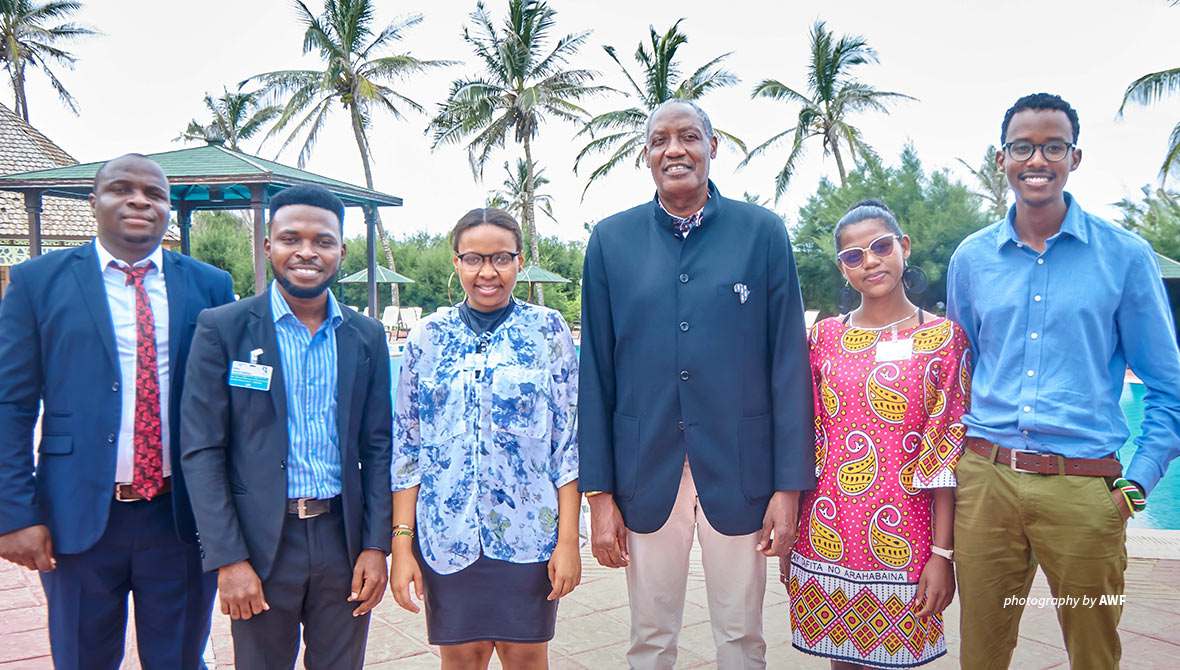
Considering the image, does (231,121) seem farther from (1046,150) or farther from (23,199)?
(1046,150)

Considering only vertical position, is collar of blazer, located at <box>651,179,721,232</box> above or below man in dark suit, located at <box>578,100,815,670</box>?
above

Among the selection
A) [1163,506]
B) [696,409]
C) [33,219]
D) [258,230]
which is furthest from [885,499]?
[33,219]

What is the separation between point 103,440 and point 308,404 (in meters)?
0.73

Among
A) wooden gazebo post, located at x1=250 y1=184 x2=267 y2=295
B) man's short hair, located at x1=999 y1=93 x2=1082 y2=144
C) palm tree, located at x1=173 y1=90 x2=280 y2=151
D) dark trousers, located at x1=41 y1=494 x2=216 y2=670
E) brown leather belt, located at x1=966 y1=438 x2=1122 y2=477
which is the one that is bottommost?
dark trousers, located at x1=41 y1=494 x2=216 y2=670

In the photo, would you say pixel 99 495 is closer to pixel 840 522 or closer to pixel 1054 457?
pixel 840 522

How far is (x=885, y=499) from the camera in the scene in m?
2.60

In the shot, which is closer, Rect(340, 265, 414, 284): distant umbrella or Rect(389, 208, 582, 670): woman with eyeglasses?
Rect(389, 208, 582, 670): woman with eyeglasses

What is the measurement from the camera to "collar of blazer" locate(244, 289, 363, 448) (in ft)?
8.04

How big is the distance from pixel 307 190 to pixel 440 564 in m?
1.27

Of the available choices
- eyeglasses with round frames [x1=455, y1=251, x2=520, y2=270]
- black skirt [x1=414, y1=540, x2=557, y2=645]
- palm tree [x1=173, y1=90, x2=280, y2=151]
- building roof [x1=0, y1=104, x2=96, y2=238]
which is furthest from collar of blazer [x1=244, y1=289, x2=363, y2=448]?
palm tree [x1=173, y1=90, x2=280, y2=151]

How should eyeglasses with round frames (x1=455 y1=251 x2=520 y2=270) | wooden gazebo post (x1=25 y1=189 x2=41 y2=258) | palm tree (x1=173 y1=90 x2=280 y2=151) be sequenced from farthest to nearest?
1. palm tree (x1=173 y1=90 x2=280 y2=151)
2. wooden gazebo post (x1=25 y1=189 x2=41 y2=258)
3. eyeglasses with round frames (x1=455 y1=251 x2=520 y2=270)

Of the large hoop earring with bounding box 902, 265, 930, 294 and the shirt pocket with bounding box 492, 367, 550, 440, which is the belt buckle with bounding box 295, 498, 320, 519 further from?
the large hoop earring with bounding box 902, 265, 930, 294

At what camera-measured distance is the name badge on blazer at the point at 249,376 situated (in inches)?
95.2

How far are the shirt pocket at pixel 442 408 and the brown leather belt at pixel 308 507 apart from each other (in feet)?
1.16
